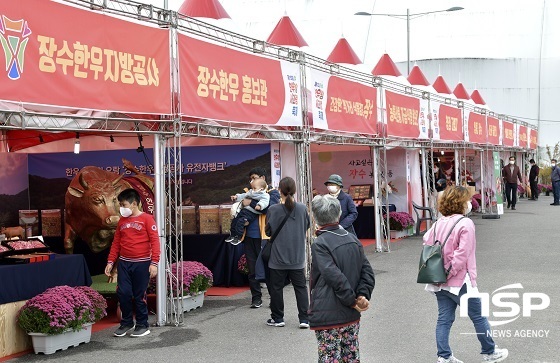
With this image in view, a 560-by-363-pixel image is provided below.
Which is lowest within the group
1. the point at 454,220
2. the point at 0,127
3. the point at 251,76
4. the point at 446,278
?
the point at 446,278

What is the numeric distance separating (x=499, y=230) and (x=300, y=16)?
24571 millimetres

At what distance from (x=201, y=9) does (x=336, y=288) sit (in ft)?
23.2

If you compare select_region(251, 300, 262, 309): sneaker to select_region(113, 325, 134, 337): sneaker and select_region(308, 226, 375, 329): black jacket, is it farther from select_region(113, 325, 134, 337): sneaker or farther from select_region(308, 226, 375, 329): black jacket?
select_region(308, 226, 375, 329): black jacket

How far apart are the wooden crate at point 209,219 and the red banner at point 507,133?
23.2 m

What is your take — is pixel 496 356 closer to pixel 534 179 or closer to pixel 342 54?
pixel 342 54

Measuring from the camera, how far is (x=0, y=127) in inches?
298

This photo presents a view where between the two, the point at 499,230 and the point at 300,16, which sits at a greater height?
the point at 300,16

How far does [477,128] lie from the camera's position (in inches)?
1109

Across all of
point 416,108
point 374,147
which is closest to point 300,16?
point 416,108

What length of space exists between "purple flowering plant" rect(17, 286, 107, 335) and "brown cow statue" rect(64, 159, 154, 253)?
3043 millimetres

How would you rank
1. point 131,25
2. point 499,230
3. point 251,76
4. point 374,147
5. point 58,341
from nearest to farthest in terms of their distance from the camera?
point 58,341 < point 131,25 < point 251,76 < point 374,147 < point 499,230

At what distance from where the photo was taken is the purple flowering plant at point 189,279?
10328mm

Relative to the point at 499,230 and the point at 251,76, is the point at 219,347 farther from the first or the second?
the point at 499,230

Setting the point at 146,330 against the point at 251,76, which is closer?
the point at 146,330
